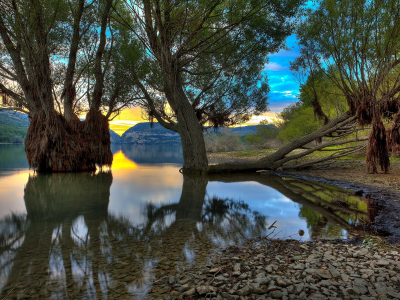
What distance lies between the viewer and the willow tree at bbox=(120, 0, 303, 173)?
13.9 metres

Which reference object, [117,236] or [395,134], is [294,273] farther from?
[395,134]

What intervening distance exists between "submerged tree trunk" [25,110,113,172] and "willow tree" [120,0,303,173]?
4252 mm

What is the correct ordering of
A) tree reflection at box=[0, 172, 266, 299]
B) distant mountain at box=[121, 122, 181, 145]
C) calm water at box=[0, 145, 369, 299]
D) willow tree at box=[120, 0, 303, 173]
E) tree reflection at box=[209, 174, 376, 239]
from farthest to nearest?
1. distant mountain at box=[121, 122, 181, 145]
2. willow tree at box=[120, 0, 303, 173]
3. tree reflection at box=[209, 174, 376, 239]
4. calm water at box=[0, 145, 369, 299]
5. tree reflection at box=[0, 172, 266, 299]

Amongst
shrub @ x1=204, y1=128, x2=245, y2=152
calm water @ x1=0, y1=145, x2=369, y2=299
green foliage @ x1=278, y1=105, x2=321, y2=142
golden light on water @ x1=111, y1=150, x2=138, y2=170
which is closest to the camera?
calm water @ x1=0, y1=145, x2=369, y2=299

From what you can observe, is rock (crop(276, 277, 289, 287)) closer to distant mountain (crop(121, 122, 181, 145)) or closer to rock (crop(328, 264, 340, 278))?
rock (crop(328, 264, 340, 278))

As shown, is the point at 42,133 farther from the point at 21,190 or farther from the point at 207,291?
the point at 207,291

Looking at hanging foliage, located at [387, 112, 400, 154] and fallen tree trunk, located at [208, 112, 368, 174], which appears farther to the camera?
fallen tree trunk, located at [208, 112, 368, 174]

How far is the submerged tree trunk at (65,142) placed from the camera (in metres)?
17.5

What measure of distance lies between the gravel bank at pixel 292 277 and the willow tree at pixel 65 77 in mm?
15886

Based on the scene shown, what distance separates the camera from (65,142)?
17.9 m

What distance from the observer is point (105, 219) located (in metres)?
8.30

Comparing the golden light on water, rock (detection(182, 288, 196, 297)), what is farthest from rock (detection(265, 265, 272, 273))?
the golden light on water

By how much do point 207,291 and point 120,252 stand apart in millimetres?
2550

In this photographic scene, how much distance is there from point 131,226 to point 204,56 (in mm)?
13160
